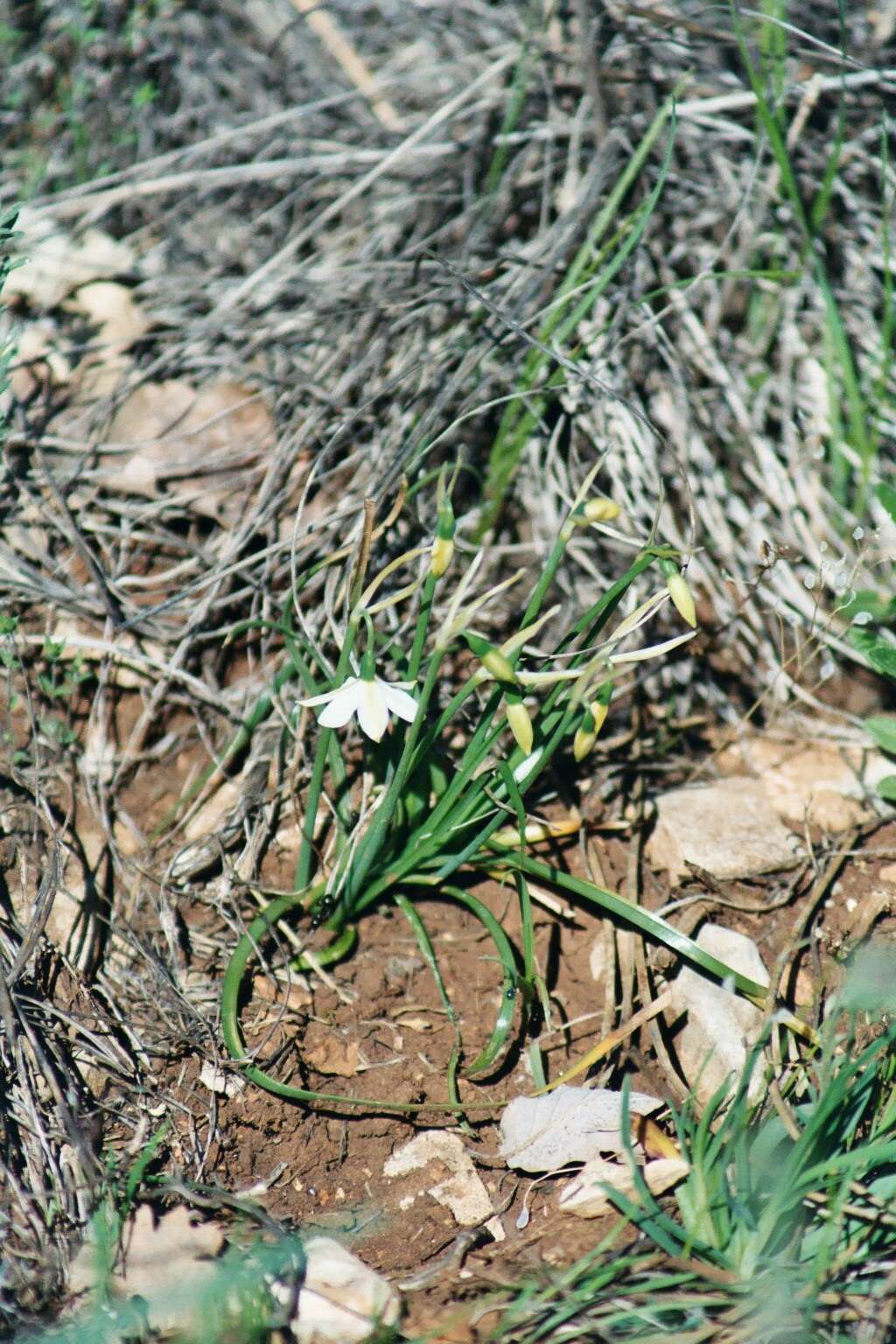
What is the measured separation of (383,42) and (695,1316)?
9.61 ft

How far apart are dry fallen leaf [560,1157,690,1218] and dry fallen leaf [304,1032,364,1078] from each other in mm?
372

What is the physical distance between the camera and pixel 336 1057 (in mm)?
1658

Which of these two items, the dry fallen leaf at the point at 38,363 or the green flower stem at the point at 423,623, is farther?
the dry fallen leaf at the point at 38,363

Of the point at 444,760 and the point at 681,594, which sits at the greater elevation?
the point at 681,594

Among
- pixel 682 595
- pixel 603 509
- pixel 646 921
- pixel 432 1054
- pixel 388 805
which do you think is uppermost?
pixel 603 509

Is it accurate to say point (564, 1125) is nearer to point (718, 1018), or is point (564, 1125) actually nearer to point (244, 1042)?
point (718, 1018)

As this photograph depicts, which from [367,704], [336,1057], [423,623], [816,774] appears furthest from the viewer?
[816,774]

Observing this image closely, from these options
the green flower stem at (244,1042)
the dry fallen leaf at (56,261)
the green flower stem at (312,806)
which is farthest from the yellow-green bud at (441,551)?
the dry fallen leaf at (56,261)

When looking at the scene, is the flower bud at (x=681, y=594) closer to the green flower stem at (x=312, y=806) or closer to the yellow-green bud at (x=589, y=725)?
the yellow-green bud at (x=589, y=725)

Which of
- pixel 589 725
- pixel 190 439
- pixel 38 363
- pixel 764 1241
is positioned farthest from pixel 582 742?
pixel 38 363

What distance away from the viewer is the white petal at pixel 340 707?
4.68 ft

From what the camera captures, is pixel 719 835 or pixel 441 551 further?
pixel 719 835

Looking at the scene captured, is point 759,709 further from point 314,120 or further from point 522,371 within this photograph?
point 314,120

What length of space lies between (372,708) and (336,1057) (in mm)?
600
